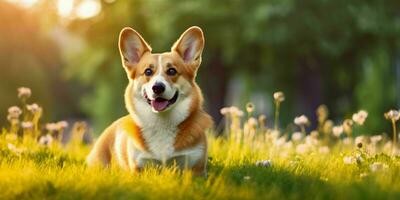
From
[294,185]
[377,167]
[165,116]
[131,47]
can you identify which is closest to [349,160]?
[377,167]

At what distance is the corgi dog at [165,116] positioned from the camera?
628 cm

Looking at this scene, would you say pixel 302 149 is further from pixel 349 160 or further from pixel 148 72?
pixel 148 72

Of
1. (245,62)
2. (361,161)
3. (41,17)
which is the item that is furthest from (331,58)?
(361,161)

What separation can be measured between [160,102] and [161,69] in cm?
29

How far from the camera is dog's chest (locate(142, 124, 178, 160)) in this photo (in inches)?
249

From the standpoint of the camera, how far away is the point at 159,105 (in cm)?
622

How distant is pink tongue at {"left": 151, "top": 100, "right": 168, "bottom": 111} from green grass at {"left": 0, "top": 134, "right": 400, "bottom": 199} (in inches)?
21.2

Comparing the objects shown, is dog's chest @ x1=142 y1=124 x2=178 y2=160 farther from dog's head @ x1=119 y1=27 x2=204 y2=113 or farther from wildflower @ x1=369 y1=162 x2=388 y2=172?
wildflower @ x1=369 y1=162 x2=388 y2=172

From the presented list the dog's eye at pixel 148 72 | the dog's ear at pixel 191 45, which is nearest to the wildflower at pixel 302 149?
the dog's ear at pixel 191 45

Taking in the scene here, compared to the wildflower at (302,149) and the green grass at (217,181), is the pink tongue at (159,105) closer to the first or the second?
the green grass at (217,181)

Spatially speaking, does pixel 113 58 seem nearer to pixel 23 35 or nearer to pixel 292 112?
pixel 292 112

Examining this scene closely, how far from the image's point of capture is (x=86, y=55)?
23375 mm

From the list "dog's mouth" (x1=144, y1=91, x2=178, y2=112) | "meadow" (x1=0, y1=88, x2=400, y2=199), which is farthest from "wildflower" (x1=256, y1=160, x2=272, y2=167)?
"dog's mouth" (x1=144, y1=91, x2=178, y2=112)

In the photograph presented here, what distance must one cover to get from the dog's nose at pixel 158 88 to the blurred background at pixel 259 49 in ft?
41.2
